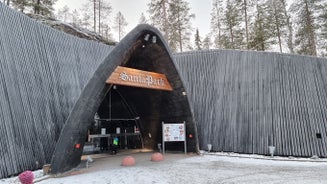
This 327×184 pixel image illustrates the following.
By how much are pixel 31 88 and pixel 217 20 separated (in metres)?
24.0

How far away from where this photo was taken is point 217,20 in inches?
1039

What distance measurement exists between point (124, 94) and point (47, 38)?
5060mm

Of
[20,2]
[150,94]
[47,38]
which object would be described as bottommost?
[150,94]

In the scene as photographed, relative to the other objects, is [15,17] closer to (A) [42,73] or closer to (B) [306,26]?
(A) [42,73]

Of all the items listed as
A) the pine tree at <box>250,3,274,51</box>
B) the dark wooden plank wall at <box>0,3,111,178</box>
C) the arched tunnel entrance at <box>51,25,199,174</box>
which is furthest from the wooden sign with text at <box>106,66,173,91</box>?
the pine tree at <box>250,3,274,51</box>

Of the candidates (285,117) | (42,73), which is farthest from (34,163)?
(285,117)

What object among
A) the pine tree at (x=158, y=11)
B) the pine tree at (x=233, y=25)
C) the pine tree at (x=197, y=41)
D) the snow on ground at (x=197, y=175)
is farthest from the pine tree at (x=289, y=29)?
the snow on ground at (x=197, y=175)

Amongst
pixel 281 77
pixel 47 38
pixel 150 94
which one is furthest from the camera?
pixel 150 94

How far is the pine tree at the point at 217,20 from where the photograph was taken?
85.8 ft

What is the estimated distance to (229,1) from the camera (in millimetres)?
23891

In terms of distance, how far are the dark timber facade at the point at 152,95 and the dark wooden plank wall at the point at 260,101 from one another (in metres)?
0.05

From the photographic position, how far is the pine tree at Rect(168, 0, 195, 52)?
2419 centimetres

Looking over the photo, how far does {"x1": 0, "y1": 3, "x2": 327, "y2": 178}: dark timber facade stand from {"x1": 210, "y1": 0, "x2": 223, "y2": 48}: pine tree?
1424 cm

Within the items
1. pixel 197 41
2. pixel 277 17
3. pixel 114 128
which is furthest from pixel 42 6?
pixel 277 17
